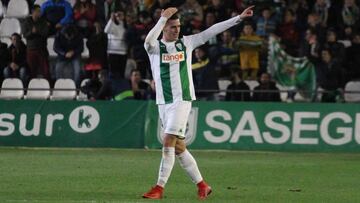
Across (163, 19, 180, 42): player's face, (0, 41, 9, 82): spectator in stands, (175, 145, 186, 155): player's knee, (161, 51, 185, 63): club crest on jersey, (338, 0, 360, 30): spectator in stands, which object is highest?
(163, 19, 180, 42): player's face

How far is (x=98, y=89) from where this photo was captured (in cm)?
2681

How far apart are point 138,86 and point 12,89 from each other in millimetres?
3031

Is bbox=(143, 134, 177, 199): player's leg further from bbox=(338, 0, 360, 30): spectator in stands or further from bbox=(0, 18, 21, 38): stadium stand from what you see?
bbox=(0, 18, 21, 38): stadium stand

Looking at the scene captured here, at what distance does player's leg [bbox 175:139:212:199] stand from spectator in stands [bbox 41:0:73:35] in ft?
48.3

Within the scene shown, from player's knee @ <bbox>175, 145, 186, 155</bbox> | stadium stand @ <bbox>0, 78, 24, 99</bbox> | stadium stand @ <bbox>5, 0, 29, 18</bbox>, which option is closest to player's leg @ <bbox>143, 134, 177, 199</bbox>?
player's knee @ <bbox>175, 145, 186, 155</bbox>

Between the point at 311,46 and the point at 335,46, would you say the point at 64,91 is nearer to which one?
the point at 311,46

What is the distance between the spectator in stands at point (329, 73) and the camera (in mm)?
26422

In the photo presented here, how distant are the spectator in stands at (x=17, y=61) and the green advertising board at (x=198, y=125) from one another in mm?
2633

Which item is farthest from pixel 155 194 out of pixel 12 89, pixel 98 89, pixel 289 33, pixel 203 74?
pixel 289 33

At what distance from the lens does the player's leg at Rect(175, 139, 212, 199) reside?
14.0 metres

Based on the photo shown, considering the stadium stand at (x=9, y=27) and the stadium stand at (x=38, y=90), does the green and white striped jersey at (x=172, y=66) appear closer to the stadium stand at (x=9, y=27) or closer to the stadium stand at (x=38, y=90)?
the stadium stand at (x=38, y=90)

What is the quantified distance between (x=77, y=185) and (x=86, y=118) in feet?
31.8

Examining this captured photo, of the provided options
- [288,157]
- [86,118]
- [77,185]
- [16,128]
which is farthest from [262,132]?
[77,185]

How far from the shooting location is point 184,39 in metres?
14.3
